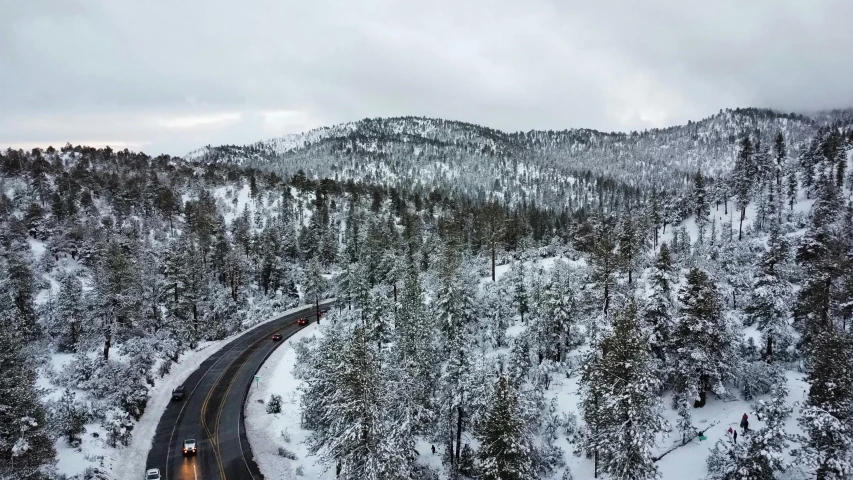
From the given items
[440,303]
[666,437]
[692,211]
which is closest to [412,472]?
[440,303]

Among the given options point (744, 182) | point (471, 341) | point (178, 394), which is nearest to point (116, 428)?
point (178, 394)

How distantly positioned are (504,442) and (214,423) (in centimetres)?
2689

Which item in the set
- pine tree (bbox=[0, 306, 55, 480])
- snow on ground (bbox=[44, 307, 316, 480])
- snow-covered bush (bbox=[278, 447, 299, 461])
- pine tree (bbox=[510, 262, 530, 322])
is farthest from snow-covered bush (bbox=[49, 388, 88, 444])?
pine tree (bbox=[510, 262, 530, 322])

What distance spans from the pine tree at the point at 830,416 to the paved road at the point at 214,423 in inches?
1299

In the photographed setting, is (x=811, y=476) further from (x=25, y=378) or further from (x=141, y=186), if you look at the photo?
(x=141, y=186)

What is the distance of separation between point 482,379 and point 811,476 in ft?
58.5

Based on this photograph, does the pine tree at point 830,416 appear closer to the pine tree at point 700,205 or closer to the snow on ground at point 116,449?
the snow on ground at point 116,449

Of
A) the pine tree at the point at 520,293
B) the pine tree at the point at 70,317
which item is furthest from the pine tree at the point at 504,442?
the pine tree at the point at 70,317

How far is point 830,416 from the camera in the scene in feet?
64.5

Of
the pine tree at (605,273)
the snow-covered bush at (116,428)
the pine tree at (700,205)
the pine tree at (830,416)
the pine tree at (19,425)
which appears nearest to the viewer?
the pine tree at (830,416)

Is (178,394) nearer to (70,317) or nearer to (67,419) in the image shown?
(67,419)

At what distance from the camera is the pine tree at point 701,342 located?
2962cm

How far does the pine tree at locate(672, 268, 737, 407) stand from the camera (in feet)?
97.2

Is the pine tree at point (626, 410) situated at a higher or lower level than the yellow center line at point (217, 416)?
higher
